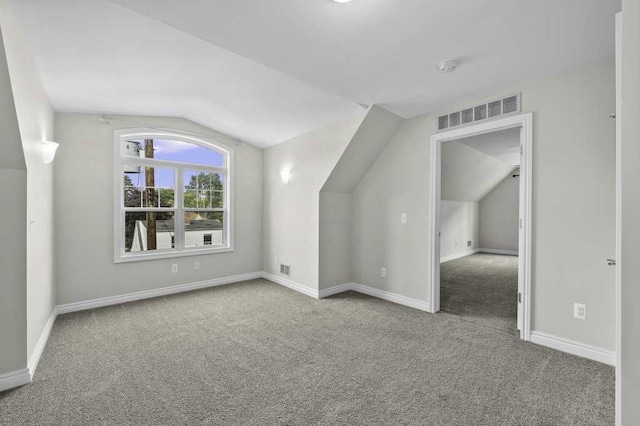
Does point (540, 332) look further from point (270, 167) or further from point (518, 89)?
point (270, 167)

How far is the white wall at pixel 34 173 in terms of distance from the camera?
6.34 ft

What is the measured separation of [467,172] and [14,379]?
7330 millimetres

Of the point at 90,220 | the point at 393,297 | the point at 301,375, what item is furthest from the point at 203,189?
the point at 301,375

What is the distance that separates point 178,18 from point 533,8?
220cm

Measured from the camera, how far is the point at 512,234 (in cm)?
816

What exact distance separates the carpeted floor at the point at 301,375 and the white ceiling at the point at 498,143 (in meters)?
3.10

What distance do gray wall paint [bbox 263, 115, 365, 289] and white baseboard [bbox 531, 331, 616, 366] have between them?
250 cm

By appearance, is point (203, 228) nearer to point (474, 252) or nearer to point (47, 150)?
point (47, 150)

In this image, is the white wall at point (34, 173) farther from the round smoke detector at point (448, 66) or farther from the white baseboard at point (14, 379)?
the round smoke detector at point (448, 66)

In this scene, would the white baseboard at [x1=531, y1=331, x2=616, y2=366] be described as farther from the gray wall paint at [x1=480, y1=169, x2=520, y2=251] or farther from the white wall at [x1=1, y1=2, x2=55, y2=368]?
the gray wall paint at [x1=480, y1=169, x2=520, y2=251]

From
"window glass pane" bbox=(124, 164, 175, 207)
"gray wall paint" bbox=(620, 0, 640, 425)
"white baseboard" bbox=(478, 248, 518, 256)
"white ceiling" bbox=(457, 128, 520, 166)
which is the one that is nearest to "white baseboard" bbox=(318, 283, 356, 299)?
"window glass pane" bbox=(124, 164, 175, 207)

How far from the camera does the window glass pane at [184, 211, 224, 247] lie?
460 cm

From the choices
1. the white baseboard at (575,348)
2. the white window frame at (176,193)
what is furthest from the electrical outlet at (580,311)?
the white window frame at (176,193)

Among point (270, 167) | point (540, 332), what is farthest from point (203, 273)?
point (540, 332)
